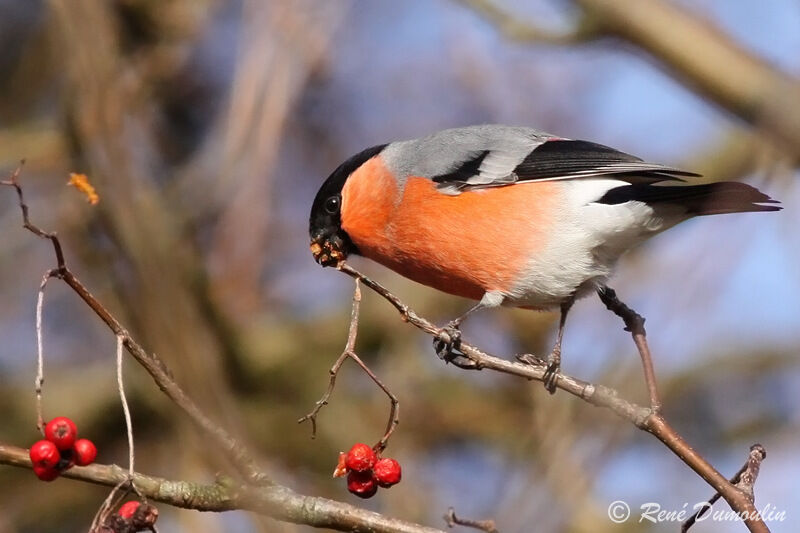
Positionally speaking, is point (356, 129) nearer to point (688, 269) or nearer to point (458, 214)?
point (458, 214)

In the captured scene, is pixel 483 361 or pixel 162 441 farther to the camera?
pixel 162 441

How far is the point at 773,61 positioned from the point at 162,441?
3.53m

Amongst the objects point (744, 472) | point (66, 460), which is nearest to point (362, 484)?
point (66, 460)

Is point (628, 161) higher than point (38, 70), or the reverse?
point (38, 70)

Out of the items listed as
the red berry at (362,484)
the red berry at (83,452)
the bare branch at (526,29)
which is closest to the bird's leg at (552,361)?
the red berry at (362,484)

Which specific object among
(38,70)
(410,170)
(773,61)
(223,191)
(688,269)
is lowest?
(688,269)

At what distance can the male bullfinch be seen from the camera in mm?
2977

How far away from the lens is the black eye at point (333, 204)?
3.38 meters

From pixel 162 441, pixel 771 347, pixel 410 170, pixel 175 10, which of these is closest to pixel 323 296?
pixel 162 441

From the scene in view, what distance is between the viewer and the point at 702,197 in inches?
110

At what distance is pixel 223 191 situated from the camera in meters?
4.76

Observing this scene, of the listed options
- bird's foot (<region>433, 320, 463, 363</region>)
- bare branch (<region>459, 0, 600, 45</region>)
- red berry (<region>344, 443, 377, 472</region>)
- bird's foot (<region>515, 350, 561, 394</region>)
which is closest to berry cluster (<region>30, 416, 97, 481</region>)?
red berry (<region>344, 443, 377, 472</region>)

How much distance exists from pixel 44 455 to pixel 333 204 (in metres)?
1.75

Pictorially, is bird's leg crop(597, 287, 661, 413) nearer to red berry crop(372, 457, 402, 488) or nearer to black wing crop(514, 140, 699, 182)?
black wing crop(514, 140, 699, 182)
